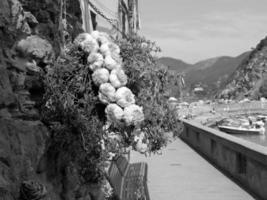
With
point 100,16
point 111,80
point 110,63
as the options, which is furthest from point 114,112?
point 100,16

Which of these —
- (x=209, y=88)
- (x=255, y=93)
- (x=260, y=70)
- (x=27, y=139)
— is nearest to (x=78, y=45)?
(x=27, y=139)

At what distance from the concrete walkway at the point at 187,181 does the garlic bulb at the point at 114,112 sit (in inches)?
172

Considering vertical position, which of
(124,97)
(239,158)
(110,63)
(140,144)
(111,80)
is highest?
(110,63)

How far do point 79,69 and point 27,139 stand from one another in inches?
29.9

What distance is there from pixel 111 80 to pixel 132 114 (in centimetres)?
33

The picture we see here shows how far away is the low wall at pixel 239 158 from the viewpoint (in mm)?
7182

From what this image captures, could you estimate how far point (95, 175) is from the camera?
15.1 feet

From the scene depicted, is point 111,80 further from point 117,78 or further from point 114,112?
point 114,112

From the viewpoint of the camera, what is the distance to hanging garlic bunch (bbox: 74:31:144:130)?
11.0 feet

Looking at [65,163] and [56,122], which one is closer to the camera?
[56,122]

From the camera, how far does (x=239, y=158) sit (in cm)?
864

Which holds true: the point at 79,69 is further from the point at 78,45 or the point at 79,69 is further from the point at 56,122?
the point at 56,122

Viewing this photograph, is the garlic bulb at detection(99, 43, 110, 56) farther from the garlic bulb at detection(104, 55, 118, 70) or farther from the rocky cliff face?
the rocky cliff face

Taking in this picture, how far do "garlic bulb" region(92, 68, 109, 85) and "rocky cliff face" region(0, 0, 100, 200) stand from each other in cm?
51
